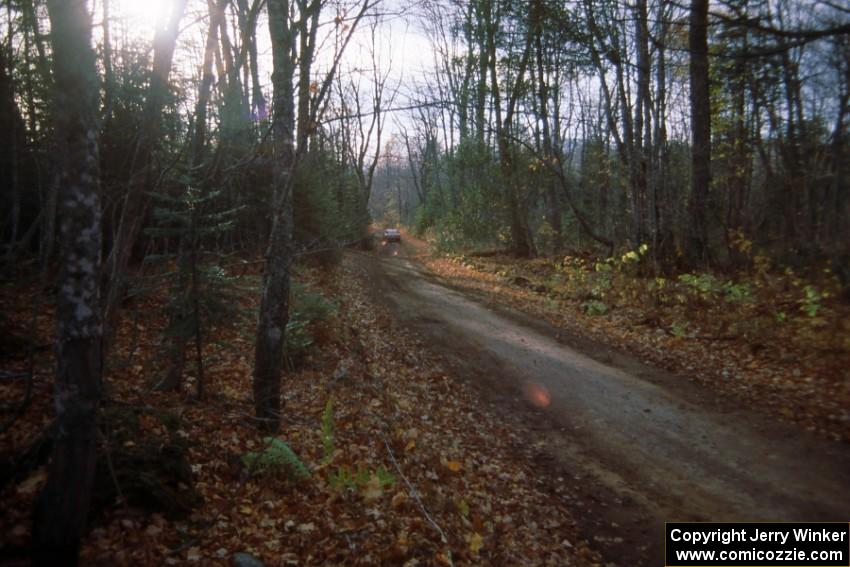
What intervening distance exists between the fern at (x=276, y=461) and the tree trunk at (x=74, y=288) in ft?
6.99

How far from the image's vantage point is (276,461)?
5199mm

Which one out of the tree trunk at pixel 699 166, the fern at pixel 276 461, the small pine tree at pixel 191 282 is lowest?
the fern at pixel 276 461

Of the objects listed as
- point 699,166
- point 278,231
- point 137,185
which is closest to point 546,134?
point 699,166

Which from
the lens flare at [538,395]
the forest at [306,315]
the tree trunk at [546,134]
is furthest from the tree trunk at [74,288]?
the tree trunk at [546,134]

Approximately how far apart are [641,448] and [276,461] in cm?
447

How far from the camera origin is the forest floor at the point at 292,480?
3953 mm

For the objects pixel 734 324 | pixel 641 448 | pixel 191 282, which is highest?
pixel 191 282

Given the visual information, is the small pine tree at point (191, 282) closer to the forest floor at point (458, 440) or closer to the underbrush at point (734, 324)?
the forest floor at point (458, 440)

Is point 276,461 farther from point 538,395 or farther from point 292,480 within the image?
point 538,395

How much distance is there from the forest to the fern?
4cm

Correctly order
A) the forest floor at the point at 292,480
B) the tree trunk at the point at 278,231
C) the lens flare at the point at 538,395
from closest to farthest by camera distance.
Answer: the forest floor at the point at 292,480 < the tree trunk at the point at 278,231 < the lens flare at the point at 538,395

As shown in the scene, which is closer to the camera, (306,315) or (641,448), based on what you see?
(641,448)

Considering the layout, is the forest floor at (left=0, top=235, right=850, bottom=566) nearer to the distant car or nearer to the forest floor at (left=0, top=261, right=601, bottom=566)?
the forest floor at (left=0, top=261, right=601, bottom=566)

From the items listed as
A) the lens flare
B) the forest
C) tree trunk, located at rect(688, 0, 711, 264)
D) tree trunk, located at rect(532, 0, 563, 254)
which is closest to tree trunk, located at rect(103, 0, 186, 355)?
the forest
